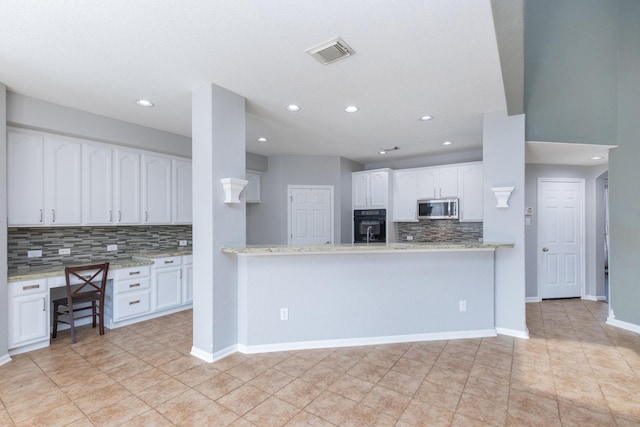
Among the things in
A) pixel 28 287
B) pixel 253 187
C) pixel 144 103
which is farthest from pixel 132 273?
pixel 253 187

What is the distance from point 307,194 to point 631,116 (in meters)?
4.61

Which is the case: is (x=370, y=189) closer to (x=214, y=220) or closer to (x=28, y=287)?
(x=214, y=220)

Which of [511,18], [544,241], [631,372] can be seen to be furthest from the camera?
[544,241]

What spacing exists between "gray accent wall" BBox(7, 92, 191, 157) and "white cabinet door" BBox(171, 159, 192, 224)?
0.20 meters

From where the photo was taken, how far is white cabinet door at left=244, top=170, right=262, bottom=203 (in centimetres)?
560

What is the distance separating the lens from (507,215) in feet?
11.1

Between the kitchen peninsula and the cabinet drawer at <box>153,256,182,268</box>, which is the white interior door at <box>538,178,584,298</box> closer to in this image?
the kitchen peninsula

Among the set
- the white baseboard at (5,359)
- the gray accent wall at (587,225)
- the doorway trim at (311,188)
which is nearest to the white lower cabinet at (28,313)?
the white baseboard at (5,359)

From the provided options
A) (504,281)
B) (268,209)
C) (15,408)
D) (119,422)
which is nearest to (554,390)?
(504,281)

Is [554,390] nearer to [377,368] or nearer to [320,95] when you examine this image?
[377,368]

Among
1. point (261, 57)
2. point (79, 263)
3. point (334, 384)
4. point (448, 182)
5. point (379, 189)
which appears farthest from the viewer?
point (379, 189)

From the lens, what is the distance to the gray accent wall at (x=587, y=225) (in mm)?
5066

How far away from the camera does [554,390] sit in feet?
7.73

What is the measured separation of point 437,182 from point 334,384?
402 centimetres
